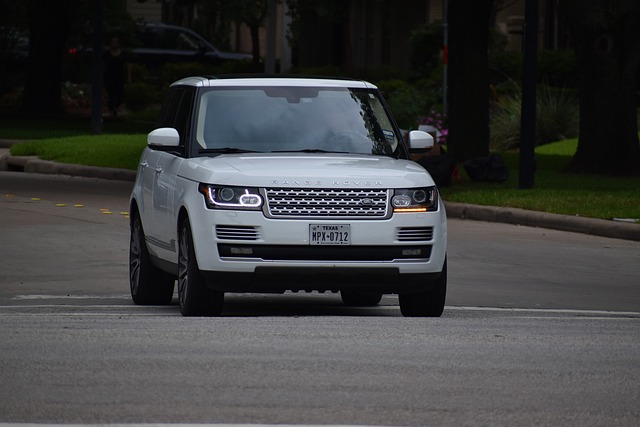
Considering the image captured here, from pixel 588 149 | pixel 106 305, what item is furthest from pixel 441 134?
pixel 106 305

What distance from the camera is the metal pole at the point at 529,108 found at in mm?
21203

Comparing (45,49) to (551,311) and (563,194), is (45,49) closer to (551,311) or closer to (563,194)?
(563,194)

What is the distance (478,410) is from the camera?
22.0 ft

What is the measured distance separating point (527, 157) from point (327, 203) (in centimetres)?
1152

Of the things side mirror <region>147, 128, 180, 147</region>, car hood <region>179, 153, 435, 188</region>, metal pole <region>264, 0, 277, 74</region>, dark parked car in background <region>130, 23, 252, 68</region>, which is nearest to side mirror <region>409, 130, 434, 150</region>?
car hood <region>179, 153, 435, 188</region>

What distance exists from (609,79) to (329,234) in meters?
14.7

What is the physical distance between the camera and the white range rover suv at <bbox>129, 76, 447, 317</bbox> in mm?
10031

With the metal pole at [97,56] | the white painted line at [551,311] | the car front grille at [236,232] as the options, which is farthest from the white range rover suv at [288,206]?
the metal pole at [97,56]

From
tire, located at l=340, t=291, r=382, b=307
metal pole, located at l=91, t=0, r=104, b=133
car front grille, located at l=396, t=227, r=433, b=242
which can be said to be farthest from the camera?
metal pole, located at l=91, t=0, r=104, b=133

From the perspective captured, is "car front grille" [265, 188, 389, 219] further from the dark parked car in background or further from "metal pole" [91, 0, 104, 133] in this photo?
the dark parked car in background

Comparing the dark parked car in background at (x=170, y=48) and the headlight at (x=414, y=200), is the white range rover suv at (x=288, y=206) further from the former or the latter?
the dark parked car in background at (x=170, y=48)

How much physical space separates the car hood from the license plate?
10.3 inches

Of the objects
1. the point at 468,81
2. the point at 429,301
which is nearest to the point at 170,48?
the point at 468,81

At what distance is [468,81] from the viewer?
2597 centimetres
